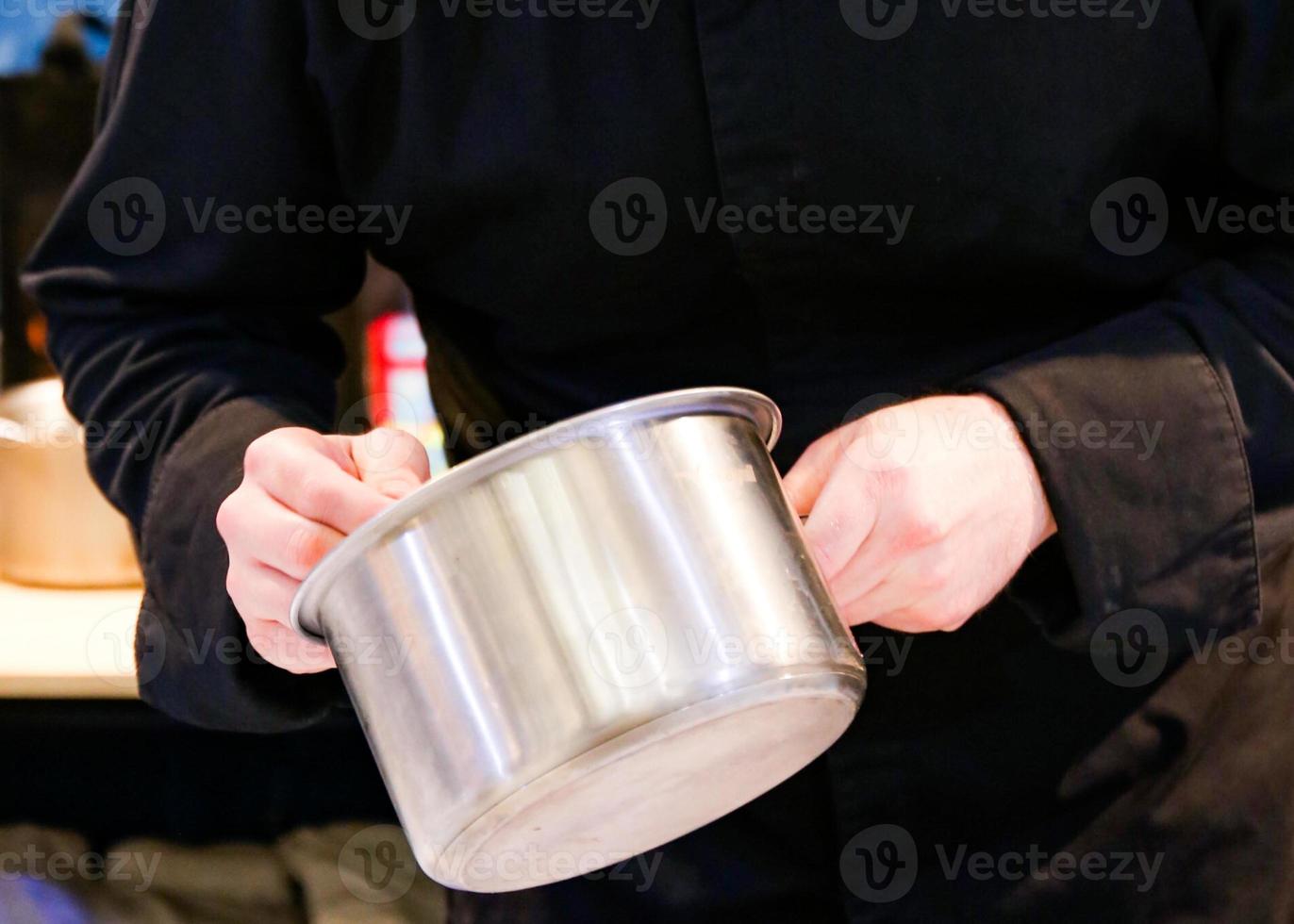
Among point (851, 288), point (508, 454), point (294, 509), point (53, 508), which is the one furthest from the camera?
point (53, 508)

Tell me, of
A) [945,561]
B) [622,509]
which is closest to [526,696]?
[622,509]

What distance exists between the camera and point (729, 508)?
424 mm

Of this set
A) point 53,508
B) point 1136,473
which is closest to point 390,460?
point 1136,473

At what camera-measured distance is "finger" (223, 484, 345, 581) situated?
0.48 metres

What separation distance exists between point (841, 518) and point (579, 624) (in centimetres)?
11

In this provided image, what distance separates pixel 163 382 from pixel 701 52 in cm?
33

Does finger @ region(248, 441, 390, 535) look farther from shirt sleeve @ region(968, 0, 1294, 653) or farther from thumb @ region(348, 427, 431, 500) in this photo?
shirt sleeve @ region(968, 0, 1294, 653)

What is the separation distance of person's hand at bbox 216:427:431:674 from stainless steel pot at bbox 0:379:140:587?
550 millimetres

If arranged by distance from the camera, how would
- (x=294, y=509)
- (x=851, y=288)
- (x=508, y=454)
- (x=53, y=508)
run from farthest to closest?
(x=53, y=508) → (x=851, y=288) → (x=294, y=509) → (x=508, y=454)

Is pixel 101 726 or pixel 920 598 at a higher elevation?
pixel 920 598

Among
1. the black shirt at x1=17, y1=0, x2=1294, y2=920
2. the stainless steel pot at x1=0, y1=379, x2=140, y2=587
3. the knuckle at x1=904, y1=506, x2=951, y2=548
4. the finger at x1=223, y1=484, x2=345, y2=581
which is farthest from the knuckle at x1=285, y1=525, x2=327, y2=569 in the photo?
the stainless steel pot at x1=0, y1=379, x2=140, y2=587

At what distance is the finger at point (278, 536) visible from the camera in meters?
0.48

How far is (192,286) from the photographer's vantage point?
26.7 inches

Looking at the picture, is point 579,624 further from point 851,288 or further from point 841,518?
point 851,288
